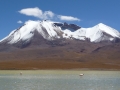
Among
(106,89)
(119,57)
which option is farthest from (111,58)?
(106,89)

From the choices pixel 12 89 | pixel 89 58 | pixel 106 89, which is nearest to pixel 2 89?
pixel 12 89

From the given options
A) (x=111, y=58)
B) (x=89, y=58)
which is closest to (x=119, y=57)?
(x=111, y=58)

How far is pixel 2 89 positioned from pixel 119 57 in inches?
6687

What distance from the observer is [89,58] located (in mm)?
197750

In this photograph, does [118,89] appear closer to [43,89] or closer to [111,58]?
[43,89]

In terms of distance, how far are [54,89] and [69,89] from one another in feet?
5.61

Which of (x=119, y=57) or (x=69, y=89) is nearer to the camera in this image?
(x=69, y=89)

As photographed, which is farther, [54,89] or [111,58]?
[111,58]

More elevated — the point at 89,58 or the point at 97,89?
the point at 89,58

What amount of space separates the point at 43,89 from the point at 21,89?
93.9 inches

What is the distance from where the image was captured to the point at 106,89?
113 feet

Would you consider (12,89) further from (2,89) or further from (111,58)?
(111,58)

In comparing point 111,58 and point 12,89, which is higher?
point 111,58

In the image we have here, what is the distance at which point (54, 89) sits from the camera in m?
33.6
